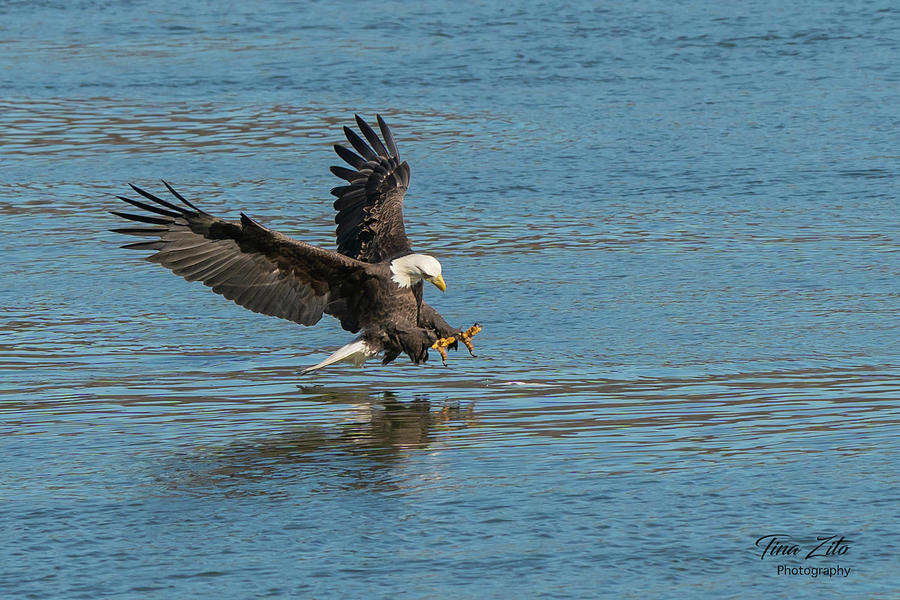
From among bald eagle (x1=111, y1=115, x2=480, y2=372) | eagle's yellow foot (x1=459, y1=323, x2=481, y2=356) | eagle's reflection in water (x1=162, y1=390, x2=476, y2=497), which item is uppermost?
bald eagle (x1=111, y1=115, x2=480, y2=372)

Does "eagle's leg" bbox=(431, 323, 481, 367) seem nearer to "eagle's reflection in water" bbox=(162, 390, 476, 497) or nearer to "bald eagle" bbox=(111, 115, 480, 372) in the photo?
"bald eagle" bbox=(111, 115, 480, 372)

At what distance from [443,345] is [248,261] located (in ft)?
2.81

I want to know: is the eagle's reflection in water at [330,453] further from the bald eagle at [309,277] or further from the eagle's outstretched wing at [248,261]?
the eagle's outstretched wing at [248,261]

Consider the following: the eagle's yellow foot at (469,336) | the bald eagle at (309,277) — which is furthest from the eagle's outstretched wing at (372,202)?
the eagle's yellow foot at (469,336)

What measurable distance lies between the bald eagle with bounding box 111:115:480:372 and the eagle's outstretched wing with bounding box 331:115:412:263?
0.06 m

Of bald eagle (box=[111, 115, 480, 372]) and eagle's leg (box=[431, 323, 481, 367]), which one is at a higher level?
bald eagle (box=[111, 115, 480, 372])

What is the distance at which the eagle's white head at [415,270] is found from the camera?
6.43 meters

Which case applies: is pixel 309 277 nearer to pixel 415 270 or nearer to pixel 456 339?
pixel 415 270

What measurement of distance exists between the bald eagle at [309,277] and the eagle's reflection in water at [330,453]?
0.56 m

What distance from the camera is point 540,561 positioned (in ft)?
13.8

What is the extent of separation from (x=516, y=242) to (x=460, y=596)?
4163mm

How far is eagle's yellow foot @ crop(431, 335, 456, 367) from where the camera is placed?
21.0 ft

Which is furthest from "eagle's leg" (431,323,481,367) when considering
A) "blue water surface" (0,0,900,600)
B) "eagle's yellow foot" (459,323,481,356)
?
"blue water surface" (0,0,900,600)

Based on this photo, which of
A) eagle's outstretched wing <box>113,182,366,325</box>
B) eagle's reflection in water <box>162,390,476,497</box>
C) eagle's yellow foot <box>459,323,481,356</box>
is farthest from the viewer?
eagle's yellow foot <box>459,323,481,356</box>
